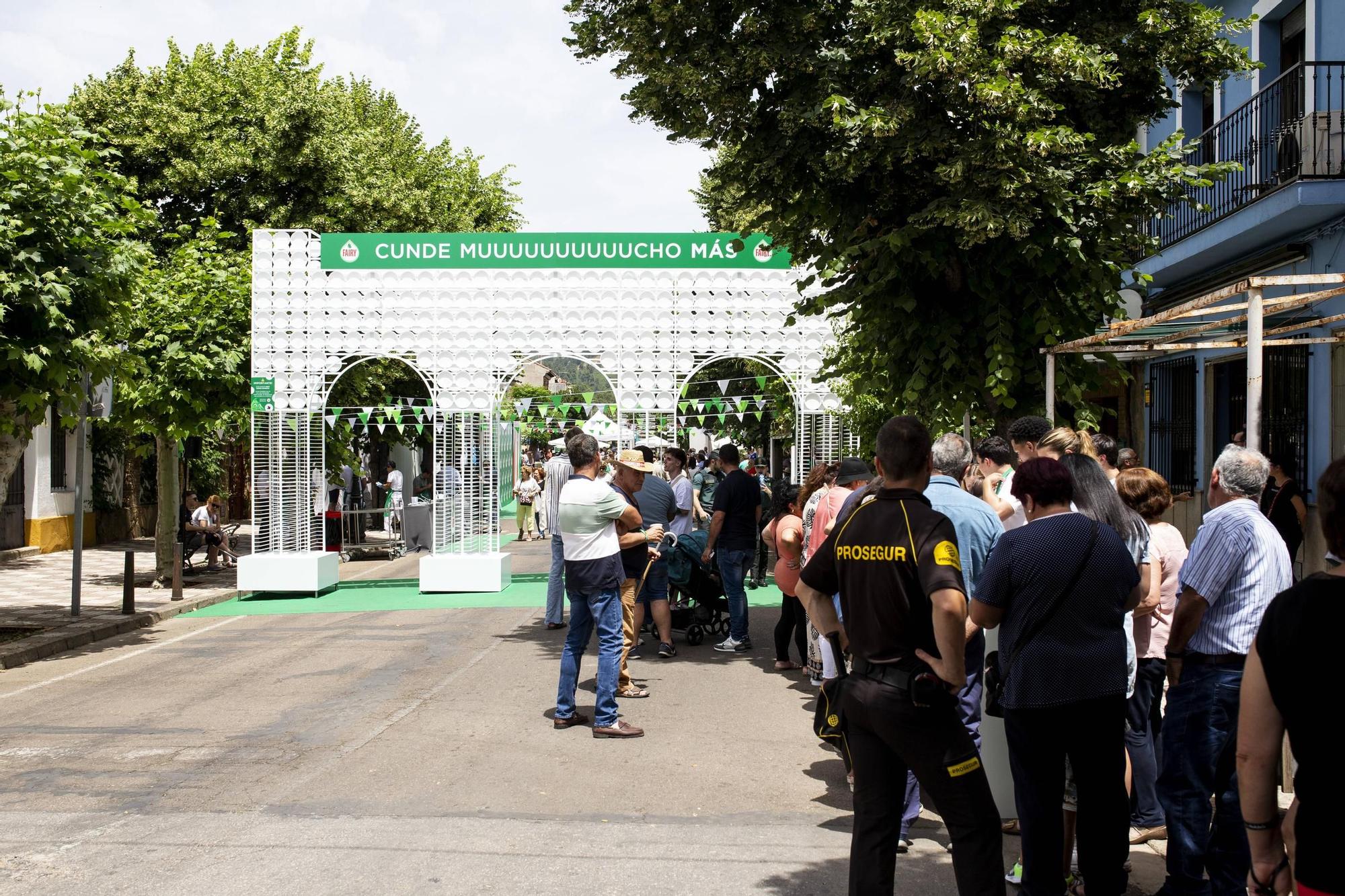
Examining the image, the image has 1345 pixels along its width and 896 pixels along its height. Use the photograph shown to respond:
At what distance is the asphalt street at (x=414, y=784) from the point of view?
17.1 ft

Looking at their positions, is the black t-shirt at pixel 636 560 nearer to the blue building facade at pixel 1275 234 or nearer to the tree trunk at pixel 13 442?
the blue building facade at pixel 1275 234

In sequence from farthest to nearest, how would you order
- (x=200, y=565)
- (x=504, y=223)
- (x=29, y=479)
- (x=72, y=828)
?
(x=504, y=223) < (x=29, y=479) < (x=200, y=565) < (x=72, y=828)

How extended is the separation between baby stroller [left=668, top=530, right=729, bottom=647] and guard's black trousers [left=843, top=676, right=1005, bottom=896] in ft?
23.7

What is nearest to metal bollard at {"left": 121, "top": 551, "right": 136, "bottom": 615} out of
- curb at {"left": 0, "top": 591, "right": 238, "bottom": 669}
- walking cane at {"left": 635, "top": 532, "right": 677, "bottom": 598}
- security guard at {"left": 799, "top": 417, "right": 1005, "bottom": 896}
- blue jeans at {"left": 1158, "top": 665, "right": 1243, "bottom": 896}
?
curb at {"left": 0, "top": 591, "right": 238, "bottom": 669}

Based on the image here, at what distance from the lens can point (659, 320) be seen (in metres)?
16.3

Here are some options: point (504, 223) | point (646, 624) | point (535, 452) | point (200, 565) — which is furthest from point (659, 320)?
point (535, 452)

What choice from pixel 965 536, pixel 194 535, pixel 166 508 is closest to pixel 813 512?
pixel 965 536

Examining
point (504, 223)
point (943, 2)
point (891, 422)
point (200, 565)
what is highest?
point (504, 223)

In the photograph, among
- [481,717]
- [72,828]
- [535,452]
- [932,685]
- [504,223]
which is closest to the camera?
[932,685]

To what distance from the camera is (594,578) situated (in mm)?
7750

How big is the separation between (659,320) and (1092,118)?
7.79 metres

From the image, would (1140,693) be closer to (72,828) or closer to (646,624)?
(72,828)

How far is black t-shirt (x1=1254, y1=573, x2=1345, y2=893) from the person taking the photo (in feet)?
8.46

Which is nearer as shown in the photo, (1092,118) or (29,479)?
(1092,118)
